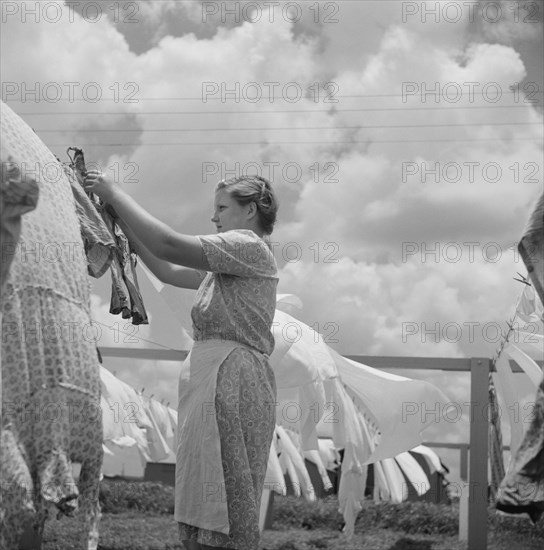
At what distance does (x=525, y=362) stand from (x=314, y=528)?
21.3ft

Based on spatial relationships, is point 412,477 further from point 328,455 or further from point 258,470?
point 258,470

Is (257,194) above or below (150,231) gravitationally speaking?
above

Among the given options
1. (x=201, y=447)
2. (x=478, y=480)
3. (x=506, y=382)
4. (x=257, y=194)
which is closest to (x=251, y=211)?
(x=257, y=194)

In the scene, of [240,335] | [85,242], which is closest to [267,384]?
[240,335]

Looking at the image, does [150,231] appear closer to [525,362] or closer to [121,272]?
[121,272]

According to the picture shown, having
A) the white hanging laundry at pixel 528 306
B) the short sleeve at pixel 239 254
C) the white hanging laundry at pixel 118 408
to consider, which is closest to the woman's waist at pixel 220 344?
the short sleeve at pixel 239 254

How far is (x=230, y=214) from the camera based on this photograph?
3281mm

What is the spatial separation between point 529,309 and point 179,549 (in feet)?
12.6

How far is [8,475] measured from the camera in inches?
90.3

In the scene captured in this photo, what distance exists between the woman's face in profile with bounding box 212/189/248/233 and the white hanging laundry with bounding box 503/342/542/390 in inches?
236

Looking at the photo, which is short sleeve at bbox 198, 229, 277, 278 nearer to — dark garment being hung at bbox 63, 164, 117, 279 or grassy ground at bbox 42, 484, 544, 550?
dark garment being hung at bbox 63, 164, 117, 279

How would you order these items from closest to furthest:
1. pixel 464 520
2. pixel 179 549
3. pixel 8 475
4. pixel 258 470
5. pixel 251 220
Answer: pixel 8 475
pixel 258 470
pixel 251 220
pixel 179 549
pixel 464 520

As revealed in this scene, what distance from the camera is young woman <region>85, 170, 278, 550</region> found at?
2953 mm

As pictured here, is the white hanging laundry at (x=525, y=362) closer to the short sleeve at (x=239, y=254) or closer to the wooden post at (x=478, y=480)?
the wooden post at (x=478, y=480)
